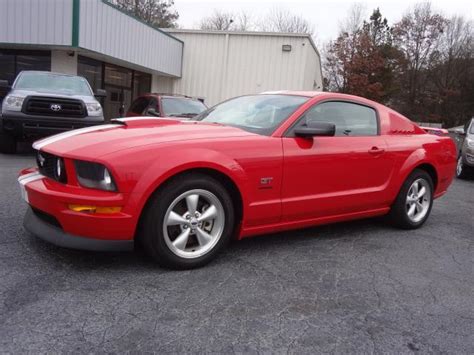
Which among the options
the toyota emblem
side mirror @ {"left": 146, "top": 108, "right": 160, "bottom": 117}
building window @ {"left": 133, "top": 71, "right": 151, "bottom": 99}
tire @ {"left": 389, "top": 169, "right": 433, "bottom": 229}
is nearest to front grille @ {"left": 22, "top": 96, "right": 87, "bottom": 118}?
the toyota emblem

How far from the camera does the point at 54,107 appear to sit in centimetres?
829

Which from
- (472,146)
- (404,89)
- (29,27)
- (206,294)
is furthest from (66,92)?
(404,89)

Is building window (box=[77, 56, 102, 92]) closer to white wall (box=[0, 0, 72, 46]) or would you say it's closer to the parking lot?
white wall (box=[0, 0, 72, 46])

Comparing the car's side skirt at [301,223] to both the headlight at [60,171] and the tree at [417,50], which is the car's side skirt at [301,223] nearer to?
the headlight at [60,171]

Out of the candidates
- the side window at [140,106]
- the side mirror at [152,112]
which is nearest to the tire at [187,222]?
the side mirror at [152,112]

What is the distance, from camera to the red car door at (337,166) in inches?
148

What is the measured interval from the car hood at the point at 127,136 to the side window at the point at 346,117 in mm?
821

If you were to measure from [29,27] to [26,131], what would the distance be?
17.9ft

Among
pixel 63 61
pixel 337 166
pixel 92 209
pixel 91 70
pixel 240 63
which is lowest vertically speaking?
pixel 92 209

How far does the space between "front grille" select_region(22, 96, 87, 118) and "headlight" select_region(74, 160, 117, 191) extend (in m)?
5.88

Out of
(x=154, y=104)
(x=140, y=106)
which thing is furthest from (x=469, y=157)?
(x=140, y=106)

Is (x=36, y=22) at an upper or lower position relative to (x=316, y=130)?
upper

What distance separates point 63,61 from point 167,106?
474 centimetres

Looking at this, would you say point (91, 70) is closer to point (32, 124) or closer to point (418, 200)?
point (32, 124)
